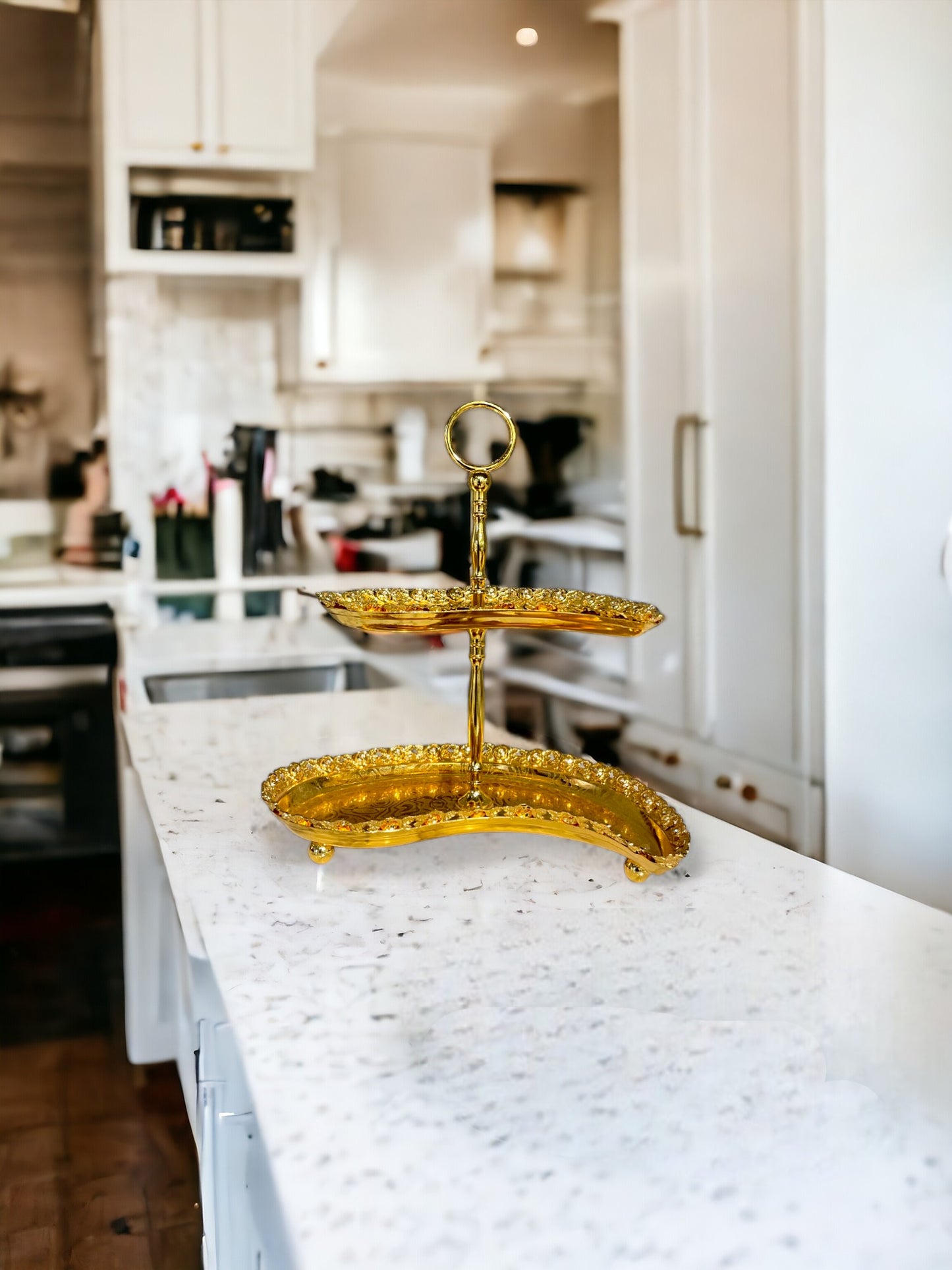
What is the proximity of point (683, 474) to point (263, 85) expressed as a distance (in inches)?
56.5

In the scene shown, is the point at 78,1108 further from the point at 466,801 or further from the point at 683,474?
the point at 683,474

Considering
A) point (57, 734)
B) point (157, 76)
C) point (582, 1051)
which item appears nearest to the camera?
point (582, 1051)

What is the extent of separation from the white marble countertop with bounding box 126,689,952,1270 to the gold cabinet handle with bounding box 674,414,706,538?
169 centimetres

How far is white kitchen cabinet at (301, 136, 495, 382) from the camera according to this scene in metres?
3.17

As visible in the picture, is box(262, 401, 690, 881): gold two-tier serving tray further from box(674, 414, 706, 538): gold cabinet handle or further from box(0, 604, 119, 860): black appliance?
box(0, 604, 119, 860): black appliance

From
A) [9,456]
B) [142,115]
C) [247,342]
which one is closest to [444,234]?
[247,342]

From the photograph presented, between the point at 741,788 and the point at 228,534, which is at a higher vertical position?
the point at 228,534

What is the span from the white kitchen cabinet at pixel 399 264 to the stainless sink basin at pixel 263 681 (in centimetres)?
114

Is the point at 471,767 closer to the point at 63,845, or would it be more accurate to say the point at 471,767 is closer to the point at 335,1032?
the point at 335,1032

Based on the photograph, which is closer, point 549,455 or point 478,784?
point 478,784

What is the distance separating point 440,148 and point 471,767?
8.70ft

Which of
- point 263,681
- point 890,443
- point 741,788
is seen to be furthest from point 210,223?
point 741,788

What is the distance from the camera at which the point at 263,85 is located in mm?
2934

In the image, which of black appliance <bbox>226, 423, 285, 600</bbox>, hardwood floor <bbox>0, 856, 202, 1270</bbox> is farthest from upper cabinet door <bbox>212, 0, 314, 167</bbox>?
hardwood floor <bbox>0, 856, 202, 1270</bbox>
